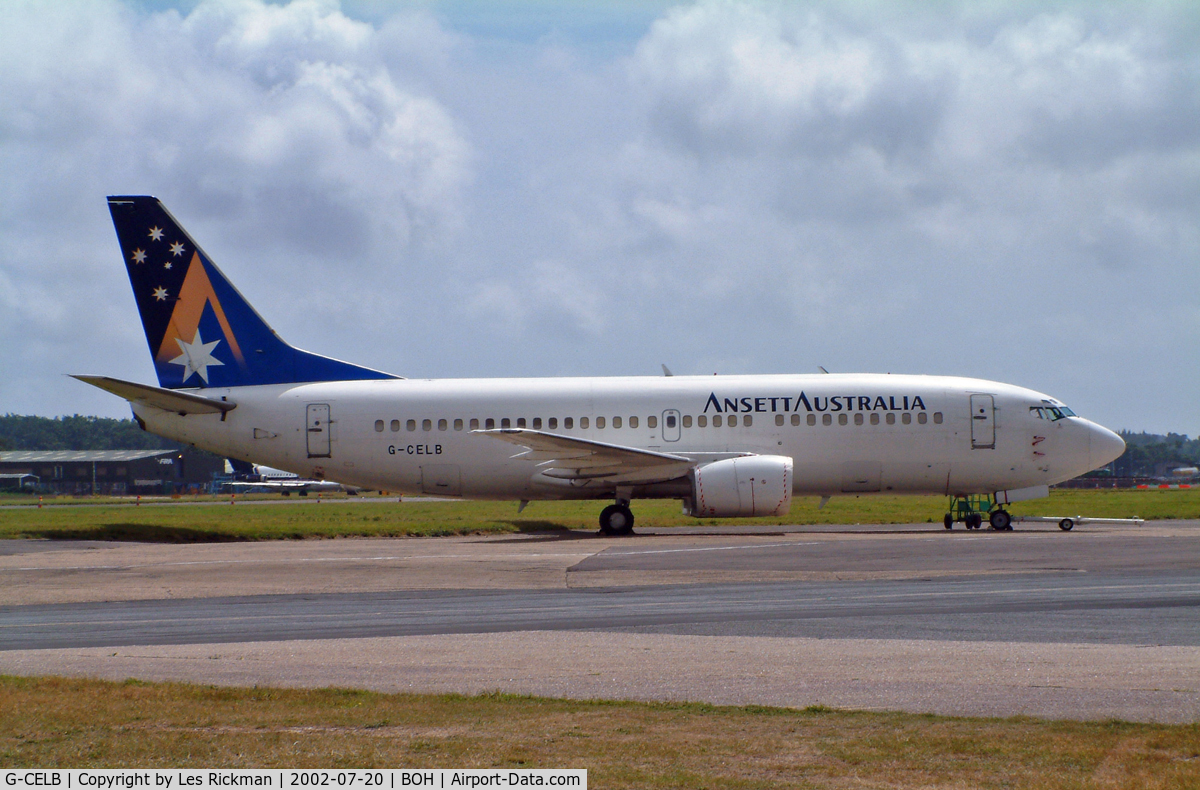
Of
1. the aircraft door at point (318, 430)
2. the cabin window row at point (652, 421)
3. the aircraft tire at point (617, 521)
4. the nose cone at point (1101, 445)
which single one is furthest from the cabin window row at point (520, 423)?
the nose cone at point (1101, 445)

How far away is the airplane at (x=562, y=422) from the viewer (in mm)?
26547

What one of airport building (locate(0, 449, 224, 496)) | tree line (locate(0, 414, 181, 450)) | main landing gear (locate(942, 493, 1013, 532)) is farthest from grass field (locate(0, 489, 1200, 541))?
tree line (locate(0, 414, 181, 450))

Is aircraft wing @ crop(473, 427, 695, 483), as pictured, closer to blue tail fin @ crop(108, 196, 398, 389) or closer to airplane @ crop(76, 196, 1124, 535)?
airplane @ crop(76, 196, 1124, 535)

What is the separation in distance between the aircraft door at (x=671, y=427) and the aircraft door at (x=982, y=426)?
7.37 m

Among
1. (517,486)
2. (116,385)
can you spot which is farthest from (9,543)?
(517,486)

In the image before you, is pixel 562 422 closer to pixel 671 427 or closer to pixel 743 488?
pixel 671 427

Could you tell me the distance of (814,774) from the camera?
5523 millimetres

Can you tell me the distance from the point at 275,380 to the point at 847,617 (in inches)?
799

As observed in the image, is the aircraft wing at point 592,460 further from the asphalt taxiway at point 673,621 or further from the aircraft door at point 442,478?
the asphalt taxiway at point 673,621

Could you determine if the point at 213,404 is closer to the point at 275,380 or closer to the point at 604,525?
the point at 275,380

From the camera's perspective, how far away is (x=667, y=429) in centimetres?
2683

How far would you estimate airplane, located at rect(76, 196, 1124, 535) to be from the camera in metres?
26.5

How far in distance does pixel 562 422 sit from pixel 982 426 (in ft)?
34.5
